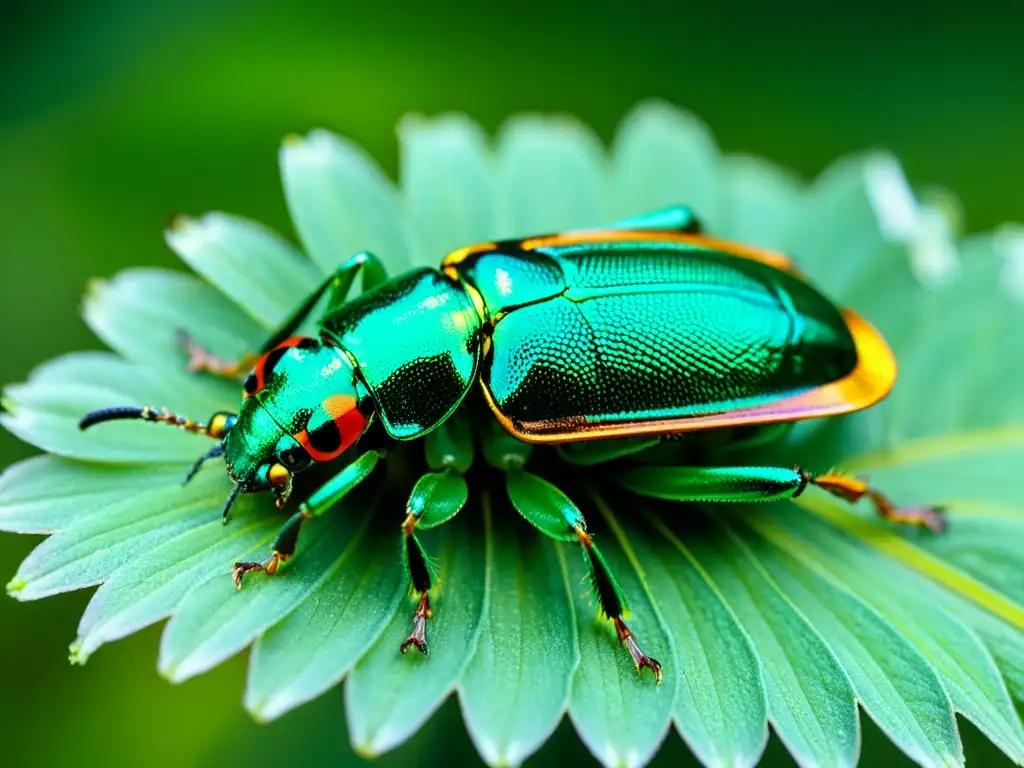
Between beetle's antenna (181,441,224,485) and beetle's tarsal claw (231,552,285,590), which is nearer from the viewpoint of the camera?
beetle's tarsal claw (231,552,285,590)

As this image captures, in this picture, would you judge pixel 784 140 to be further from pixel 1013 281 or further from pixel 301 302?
pixel 301 302

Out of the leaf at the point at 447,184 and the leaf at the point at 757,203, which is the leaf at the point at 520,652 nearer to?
the leaf at the point at 447,184

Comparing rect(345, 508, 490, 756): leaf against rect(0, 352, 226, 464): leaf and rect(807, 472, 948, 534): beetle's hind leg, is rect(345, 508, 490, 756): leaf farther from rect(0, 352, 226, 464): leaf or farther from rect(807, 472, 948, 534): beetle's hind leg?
rect(807, 472, 948, 534): beetle's hind leg

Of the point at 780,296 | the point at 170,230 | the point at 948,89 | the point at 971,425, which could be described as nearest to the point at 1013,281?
the point at 971,425

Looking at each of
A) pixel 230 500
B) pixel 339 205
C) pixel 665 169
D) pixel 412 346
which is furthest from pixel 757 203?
pixel 230 500

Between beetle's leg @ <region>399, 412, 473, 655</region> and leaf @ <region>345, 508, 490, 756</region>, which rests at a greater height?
beetle's leg @ <region>399, 412, 473, 655</region>

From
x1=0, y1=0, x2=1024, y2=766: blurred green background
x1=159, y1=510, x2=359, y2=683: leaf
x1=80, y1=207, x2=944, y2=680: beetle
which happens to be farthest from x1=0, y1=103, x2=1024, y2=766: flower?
x1=0, y1=0, x2=1024, y2=766: blurred green background

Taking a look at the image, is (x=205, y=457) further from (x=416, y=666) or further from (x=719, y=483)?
(x=719, y=483)
